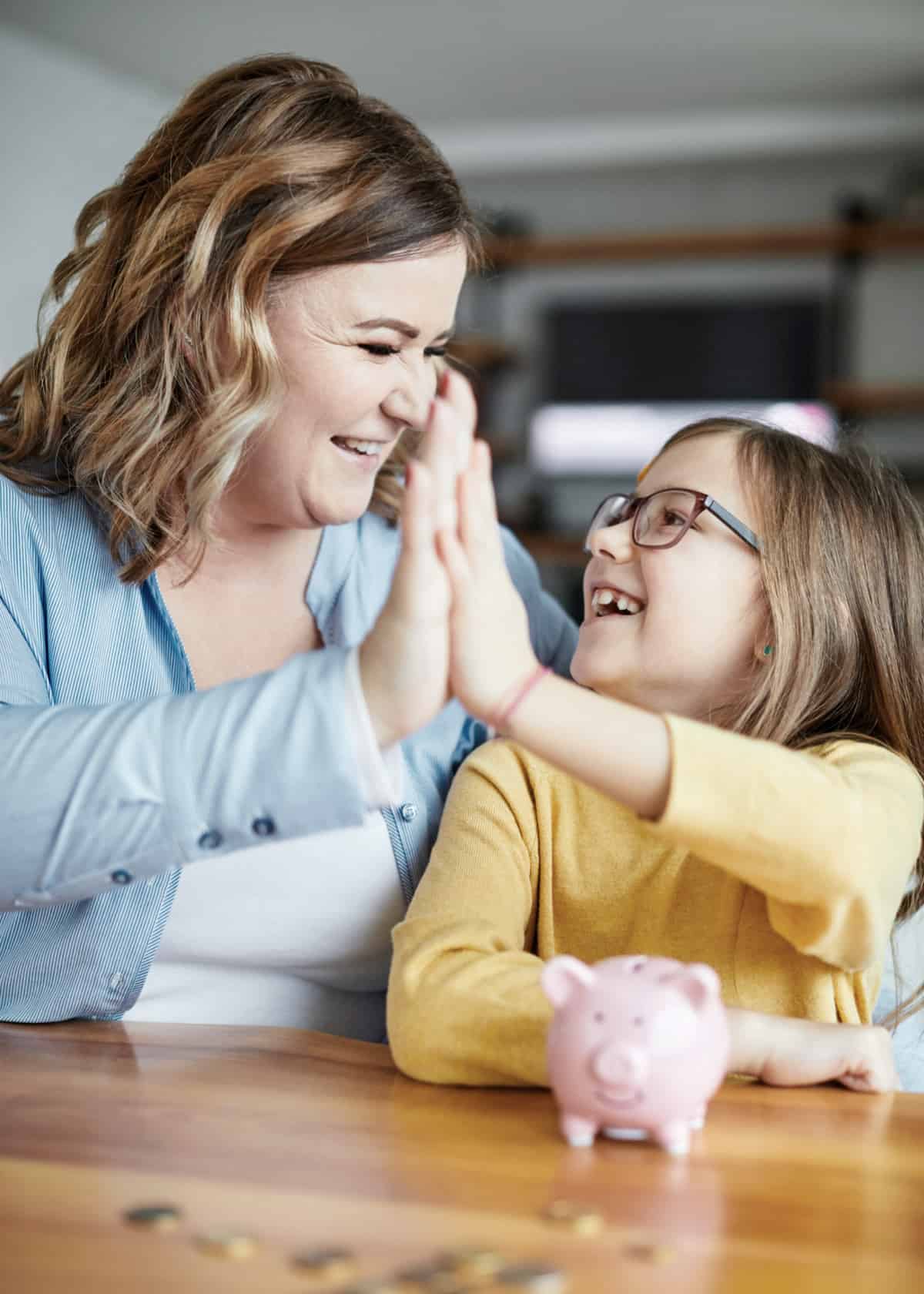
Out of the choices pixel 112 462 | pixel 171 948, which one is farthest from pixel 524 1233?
pixel 112 462

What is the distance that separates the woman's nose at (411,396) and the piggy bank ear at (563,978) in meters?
0.73

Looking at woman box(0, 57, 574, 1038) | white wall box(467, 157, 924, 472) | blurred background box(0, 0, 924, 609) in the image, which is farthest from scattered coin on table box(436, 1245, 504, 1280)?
white wall box(467, 157, 924, 472)

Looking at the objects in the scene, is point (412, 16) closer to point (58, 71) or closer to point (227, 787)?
point (58, 71)

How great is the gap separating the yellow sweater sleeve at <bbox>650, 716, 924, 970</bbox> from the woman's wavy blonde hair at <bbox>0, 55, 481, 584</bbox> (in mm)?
663

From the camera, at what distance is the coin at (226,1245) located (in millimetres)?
709

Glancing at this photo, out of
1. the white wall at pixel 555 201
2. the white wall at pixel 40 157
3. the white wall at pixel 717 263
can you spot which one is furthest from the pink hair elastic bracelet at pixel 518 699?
the white wall at pixel 717 263

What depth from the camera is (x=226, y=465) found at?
1.41 meters

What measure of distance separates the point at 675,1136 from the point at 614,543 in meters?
0.68

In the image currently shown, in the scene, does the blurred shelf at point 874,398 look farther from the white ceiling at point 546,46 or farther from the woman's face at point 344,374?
the woman's face at point 344,374

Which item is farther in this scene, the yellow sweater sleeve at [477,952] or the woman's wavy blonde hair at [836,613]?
the woman's wavy blonde hair at [836,613]

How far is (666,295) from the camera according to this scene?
7.03 metres

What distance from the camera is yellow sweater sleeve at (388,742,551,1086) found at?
1021mm

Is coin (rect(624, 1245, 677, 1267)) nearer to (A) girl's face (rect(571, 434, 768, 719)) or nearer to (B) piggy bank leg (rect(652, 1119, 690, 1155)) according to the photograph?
(B) piggy bank leg (rect(652, 1119, 690, 1155))

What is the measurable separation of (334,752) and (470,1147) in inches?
11.1
